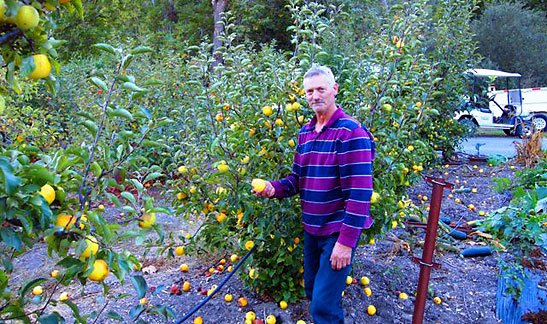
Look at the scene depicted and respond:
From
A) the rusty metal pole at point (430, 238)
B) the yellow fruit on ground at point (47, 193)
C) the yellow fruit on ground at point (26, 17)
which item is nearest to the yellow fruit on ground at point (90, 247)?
the yellow fruit on ground at point (47, 193)

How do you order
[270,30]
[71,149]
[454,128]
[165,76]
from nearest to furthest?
[71,149] → [165,76] → [454,128] → [270,30]

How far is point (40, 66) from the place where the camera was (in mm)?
1041

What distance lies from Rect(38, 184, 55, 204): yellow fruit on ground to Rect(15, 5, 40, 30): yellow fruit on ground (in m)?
0.41

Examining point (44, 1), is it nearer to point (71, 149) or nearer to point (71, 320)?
point (71, 149)

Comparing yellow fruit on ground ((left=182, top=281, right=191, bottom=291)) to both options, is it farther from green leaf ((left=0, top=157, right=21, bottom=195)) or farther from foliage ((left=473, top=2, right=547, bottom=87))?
foliage ((left=473, top=2, right=547, bottom=87))

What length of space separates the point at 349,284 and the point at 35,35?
2498 millimetres

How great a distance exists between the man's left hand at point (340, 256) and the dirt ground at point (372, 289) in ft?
2.42

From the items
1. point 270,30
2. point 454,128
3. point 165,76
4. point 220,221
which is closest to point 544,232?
point 220,221

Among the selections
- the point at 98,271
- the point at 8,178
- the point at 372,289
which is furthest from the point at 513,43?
the point at 8,178

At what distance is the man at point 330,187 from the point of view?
196 centimetres

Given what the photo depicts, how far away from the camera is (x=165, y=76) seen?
6.30 metres

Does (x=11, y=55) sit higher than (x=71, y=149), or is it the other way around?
(x=11, y=55)

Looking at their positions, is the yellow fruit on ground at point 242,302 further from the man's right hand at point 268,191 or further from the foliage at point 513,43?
the foliage at point 513,43

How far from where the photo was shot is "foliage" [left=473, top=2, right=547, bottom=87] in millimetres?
19406
